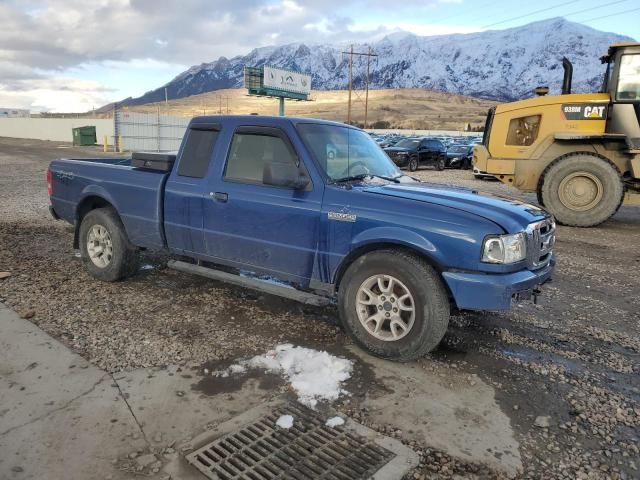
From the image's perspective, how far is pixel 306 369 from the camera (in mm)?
3756

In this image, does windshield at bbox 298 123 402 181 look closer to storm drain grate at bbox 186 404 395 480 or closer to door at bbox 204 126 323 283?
door at bbox 204 126 323 283

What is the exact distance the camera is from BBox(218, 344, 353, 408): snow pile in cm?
344

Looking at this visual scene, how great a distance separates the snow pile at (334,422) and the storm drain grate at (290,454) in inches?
1.2

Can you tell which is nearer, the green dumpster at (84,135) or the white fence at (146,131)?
the white fence at (146,131)

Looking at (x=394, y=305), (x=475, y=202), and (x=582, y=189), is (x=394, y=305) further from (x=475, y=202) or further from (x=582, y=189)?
(x=582, y=189)

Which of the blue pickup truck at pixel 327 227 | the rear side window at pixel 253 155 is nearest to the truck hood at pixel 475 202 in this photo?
the blue pickup truck at pixel 327 227

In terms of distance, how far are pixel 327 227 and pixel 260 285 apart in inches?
34.0

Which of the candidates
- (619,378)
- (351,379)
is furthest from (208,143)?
(619,378)

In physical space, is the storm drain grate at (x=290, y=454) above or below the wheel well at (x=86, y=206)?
below

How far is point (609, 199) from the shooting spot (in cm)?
959

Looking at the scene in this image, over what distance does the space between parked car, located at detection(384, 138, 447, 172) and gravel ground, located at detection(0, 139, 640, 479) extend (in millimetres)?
17069

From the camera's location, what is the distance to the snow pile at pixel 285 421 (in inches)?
121

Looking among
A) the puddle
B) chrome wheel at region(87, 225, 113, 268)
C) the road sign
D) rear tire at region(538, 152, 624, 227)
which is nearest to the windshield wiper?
the puddle

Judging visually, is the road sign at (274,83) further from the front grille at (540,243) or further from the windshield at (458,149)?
the front grille at (540,243)
